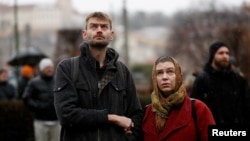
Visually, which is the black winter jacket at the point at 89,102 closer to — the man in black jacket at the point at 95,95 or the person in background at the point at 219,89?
the man in black jacket at the point at 95,95

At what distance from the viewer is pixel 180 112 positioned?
4.88 meters

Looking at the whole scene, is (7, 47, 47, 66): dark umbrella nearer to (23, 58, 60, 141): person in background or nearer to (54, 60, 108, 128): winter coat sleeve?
(23, 58, 60, 141): person in background

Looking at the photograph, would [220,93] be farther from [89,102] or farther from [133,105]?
[89,102]

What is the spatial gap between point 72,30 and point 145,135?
135ft

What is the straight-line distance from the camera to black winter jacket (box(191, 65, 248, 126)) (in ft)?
25.0

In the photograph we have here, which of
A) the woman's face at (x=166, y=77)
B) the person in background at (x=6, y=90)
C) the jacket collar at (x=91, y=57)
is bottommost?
the person in background at (x=6, y=90)

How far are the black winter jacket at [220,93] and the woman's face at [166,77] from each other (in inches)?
107

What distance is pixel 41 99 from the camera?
10.3 metres

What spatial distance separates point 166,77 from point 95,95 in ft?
1.76

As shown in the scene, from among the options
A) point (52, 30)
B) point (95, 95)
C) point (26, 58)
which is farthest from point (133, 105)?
point (52, 30)

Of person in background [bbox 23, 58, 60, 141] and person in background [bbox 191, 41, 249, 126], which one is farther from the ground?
person in background [bbox 191, 41, 249, 126]

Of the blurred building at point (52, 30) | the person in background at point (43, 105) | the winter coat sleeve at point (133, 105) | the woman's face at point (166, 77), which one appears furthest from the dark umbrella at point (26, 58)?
the blurred building at point (52, 30)

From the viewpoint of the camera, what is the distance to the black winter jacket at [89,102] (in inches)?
191

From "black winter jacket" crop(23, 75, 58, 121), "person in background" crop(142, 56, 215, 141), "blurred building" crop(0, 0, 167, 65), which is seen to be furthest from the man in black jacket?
"blurred building" crop(0, 0, 167, 65)
